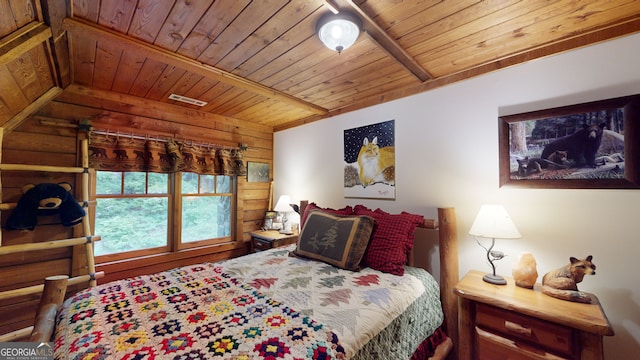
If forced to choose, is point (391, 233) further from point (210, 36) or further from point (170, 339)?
point (210, 36)

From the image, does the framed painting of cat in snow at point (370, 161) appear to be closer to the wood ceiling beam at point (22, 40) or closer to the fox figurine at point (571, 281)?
the fox figurine at point (571, 281)

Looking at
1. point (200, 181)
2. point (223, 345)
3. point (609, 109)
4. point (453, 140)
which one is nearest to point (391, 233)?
point (453, 140)

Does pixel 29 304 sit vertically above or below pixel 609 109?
below

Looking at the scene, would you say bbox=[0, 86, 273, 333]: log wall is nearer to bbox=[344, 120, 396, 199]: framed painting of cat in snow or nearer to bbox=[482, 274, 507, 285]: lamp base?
bbox=[344, 120, 396, 199]: framed painting of cat in snow

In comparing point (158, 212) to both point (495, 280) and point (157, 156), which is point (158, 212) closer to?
point (157, 156)

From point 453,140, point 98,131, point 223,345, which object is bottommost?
point 223,345

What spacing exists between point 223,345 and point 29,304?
212 cm

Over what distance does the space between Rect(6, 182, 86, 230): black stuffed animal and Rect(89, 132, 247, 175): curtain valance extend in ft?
1.08

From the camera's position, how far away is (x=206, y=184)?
2.98 m

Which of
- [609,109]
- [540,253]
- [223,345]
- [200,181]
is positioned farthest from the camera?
[200,181]

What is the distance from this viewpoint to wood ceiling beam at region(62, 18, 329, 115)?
1.34 metres

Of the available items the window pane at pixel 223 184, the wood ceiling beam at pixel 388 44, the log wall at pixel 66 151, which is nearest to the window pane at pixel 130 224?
the log wall at pixel 66 151

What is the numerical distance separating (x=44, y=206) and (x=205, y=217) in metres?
1.35

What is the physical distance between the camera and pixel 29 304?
1.91m
